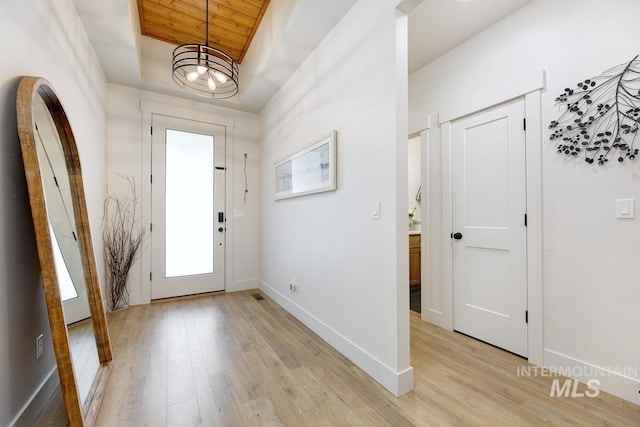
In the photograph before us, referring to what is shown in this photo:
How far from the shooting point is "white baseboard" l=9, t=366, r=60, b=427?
1.32 meters

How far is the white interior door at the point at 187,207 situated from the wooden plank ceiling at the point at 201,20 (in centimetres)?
103

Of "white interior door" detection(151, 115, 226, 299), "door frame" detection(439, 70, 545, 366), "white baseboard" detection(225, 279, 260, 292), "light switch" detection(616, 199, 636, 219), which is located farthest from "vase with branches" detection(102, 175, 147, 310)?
"light switch" detection(616, 199, 636, 219)

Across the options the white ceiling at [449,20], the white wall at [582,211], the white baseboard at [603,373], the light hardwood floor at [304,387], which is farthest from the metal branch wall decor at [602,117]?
the light hardwood floor at [304,387]

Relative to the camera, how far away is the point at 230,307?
3.31 meters

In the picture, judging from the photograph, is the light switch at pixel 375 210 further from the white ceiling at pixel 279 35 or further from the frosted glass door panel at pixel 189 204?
the frosted glass door panel at pixel 189 204

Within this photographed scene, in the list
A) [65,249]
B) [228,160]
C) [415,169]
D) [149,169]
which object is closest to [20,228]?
[65,249]

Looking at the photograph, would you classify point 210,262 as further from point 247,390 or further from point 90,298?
point 247,390

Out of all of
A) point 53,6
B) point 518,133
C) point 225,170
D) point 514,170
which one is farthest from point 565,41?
point 225,170

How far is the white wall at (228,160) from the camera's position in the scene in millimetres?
3357

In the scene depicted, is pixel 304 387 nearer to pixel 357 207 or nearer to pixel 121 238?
pixel 357 207

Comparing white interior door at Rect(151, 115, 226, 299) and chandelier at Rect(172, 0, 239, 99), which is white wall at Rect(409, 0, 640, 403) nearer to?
chandelier at Rect(172, 0, 239, 99)

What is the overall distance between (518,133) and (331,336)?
2301 millimetres

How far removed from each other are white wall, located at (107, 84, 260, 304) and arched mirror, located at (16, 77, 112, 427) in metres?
1.49

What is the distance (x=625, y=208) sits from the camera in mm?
1646
